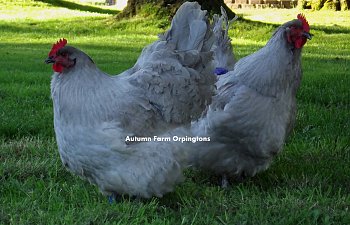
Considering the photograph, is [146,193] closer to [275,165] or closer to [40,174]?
[40,174]

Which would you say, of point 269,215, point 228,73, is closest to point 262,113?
point 228,73

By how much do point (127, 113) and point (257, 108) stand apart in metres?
1.12

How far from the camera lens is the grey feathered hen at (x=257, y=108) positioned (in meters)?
4.76

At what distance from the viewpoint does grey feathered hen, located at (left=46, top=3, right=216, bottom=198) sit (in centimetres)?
403

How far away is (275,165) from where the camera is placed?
5.44 metres

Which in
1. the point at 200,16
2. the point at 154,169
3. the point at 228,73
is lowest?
the point at 154,169

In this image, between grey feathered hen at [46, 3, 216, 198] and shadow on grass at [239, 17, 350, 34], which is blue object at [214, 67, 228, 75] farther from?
shadow on grass at [239, 17, 350, 34]

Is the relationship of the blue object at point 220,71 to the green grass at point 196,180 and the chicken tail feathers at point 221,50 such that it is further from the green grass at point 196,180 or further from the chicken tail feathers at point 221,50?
the green grass at point 196,180

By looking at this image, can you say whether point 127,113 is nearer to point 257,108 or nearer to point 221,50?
point 257,108

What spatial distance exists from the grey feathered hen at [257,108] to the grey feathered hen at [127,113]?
0.45 meters

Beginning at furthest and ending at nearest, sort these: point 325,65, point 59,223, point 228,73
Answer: point 325,65 < point 228,73 < point 59,223

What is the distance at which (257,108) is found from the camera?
187 inches

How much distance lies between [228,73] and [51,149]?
1694 millimetres

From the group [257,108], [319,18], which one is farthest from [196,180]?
[319,18]
